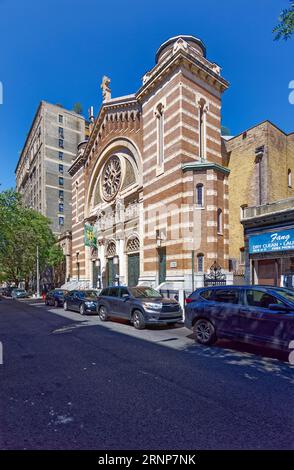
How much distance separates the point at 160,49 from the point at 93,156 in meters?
12.8

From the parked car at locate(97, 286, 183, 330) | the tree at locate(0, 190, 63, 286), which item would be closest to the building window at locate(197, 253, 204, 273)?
the parked car at locate(97, 286, 183, 330)

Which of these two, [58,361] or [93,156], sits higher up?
[93,156]

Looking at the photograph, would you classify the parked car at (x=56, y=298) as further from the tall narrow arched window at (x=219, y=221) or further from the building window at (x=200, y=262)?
the tall narrow arched window at (x=219, y=221)

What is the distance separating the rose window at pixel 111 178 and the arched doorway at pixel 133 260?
6.04 metres

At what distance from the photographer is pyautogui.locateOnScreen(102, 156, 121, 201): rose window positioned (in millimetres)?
28047

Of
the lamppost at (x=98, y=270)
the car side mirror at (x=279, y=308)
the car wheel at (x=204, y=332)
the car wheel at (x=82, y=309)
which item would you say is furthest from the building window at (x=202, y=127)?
the car side mirror at (x=279, y=308)

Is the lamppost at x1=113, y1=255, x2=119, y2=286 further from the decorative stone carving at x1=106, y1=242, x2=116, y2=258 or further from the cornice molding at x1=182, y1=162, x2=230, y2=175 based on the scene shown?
the cornice molding at x1=182, y1=162, x2=230, y2=175

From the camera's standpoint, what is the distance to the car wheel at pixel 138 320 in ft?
35.2

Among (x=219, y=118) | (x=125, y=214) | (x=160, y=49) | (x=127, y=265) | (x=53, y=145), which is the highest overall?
(x=53, y=145)

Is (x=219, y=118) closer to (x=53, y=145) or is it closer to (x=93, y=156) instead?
(x=93, y=156)

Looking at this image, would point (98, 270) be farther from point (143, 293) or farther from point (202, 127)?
point (143, 293)


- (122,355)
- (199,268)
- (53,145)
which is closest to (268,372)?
(122,355)
